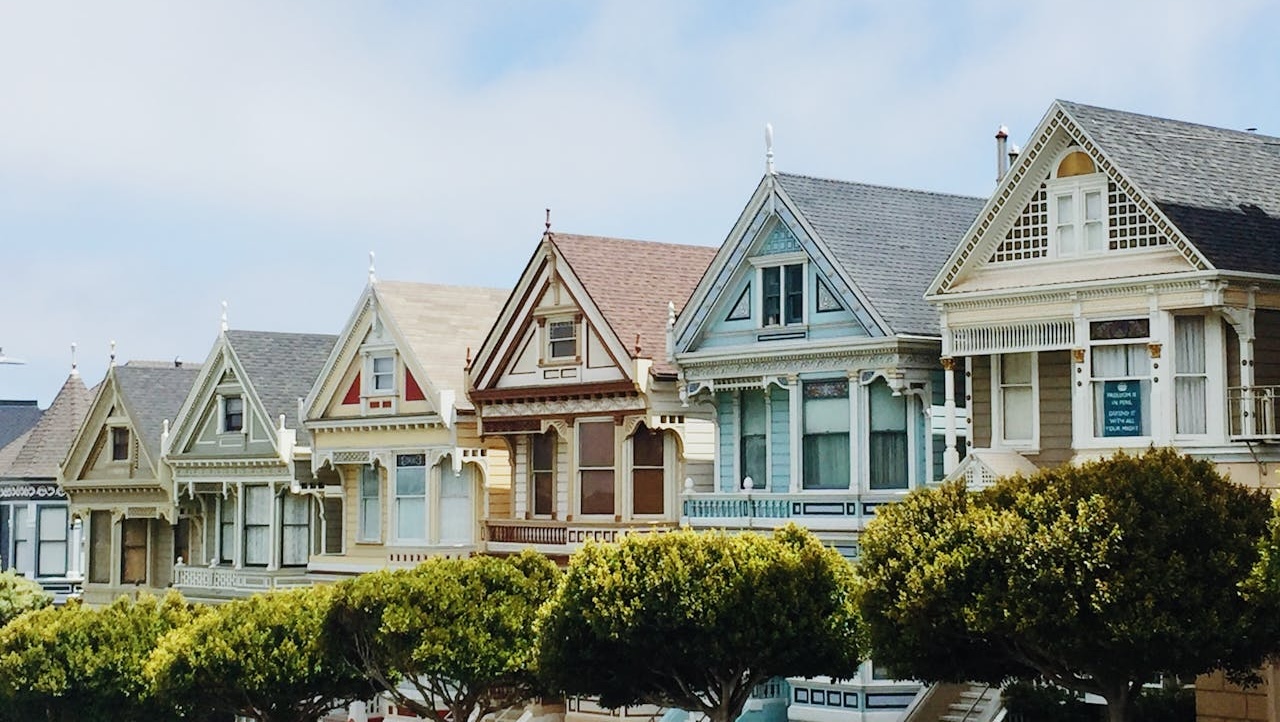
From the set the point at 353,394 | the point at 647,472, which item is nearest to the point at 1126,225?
the point at 647,472

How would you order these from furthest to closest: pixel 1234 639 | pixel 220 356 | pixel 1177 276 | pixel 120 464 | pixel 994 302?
pixel 120 464 < pixel 220 356 < pixel 994 302 < pixel 1177 276 < pixel 1234 639

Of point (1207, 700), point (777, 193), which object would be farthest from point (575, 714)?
point (1207, 700)

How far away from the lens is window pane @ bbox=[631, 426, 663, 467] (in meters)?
46.2

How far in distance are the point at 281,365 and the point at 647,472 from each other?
1559 centimetres

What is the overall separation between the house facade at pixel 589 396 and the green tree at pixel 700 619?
294 inches

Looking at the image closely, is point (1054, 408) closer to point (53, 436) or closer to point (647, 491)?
point (647, 491)

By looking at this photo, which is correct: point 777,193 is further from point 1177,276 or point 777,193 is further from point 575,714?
point 575,714

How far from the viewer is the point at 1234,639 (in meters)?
30.8

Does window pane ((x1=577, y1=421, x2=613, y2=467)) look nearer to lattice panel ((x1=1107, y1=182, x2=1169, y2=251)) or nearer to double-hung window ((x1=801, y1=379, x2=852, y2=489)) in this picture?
double-hung window ((x1=801, y1=379, x2=852, y2=489))

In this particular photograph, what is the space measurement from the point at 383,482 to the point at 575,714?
8.69m

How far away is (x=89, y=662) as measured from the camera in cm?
5044

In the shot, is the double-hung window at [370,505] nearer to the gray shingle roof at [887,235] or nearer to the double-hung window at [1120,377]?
the gray shingle roof at [887,235]

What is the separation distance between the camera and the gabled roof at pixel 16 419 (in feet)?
253

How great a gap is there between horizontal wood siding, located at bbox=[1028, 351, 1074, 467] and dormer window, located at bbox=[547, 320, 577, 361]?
40.3 ft
